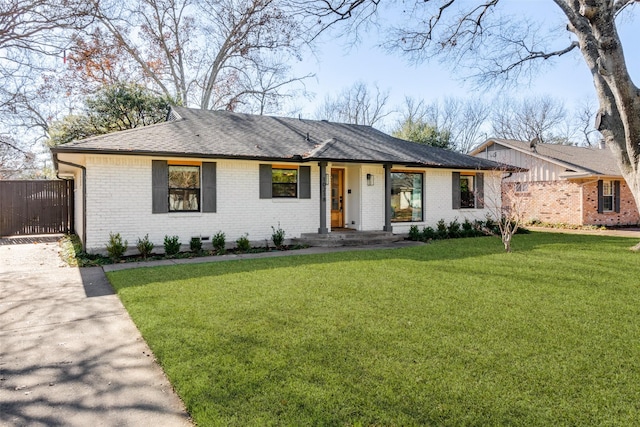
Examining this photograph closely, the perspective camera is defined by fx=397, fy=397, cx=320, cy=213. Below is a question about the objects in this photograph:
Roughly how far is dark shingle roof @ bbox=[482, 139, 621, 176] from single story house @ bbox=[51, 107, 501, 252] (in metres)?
5.96

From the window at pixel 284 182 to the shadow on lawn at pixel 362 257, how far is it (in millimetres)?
2329

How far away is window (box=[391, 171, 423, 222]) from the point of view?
1358 cm

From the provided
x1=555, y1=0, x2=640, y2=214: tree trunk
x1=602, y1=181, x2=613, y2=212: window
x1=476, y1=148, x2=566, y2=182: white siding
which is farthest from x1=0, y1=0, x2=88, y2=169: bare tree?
x1=602, y1=181, x2=613, y2=212: window

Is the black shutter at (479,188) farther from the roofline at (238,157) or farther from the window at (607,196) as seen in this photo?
the window at (607,196)

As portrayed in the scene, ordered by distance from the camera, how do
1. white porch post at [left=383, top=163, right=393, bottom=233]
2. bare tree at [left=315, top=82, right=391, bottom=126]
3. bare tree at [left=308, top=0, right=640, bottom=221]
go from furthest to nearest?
bare tree at [left=315, top=82, right=391, bottom=126] < white porch post at [left=383, top=163, right=393, bottom=233] < bare tree at [left=308, top=0, right=640, bottom=221]

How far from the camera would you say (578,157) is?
66.2ft

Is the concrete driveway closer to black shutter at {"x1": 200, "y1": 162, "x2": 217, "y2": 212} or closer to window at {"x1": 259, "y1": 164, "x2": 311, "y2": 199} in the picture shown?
black shutter at {"x1": 200, "y1": 162, "x2": 217, "y2": 212}

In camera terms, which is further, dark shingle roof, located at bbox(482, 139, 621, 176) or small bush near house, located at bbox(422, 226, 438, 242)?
dark shingle roof, located at bbox(482, 139, 621, 176)

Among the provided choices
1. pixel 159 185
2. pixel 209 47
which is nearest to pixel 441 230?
pixel 159 185

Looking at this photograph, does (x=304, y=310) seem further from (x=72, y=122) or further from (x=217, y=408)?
(x=72, y=122)

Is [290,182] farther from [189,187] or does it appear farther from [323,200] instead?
[189,187]

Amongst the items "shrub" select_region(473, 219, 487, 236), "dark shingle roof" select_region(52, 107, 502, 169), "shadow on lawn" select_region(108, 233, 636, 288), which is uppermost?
"dark shingle roof" select_region(52, 107, 502, 169)

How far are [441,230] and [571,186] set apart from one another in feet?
30.1

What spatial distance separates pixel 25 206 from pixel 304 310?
47.8 ft
